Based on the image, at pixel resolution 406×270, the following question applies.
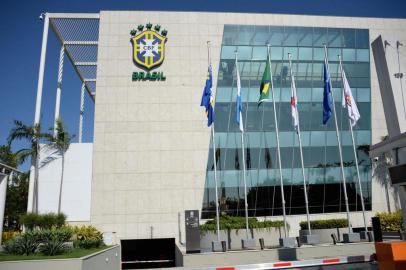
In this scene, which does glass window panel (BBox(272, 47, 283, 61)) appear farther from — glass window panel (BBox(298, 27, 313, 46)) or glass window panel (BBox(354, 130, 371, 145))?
glass window panel (BBox(354, 130, 371, 145))

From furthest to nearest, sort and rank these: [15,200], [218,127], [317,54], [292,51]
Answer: [15,200], [317,54], [292,51], [218,127]

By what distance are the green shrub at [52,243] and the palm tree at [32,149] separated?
14448mm

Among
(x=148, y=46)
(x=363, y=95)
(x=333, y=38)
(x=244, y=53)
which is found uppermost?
(x=333, y=38)

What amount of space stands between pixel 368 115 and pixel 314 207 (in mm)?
11873

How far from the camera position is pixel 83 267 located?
14195 mm

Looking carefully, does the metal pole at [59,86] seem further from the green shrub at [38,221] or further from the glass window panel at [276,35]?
the glass window panel at [276,35]

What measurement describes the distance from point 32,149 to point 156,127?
1144 cm

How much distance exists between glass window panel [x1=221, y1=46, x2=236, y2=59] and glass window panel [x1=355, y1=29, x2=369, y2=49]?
14409 mm

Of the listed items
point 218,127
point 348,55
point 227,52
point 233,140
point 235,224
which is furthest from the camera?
point 348,55

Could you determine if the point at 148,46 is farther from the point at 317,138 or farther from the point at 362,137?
the point at 362,137

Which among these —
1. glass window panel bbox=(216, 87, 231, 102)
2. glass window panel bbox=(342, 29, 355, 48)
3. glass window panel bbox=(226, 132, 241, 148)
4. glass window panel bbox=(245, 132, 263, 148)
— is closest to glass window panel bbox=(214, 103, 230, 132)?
glass window panel bbox=(216, 87, 231, 102)

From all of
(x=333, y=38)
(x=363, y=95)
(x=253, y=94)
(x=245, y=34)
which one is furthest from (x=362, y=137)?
(x=245, y=34)

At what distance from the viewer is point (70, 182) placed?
32.9m

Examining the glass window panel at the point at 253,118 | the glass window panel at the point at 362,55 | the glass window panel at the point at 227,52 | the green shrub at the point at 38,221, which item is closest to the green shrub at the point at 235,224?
the glass window panel at the point at 253,118
